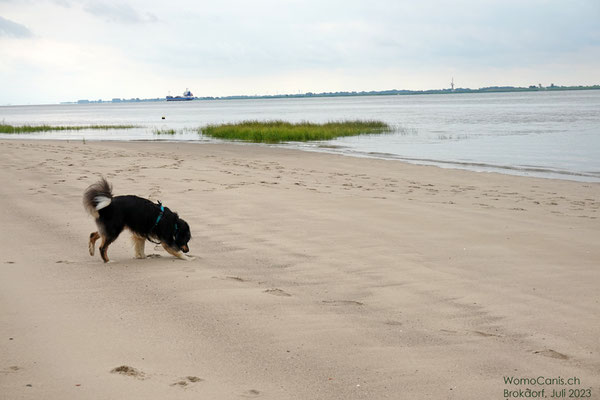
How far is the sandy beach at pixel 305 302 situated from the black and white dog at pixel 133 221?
0.24 metres

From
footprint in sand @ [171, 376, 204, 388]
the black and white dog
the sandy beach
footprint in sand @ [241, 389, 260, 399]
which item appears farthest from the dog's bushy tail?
footprint in sand @ [241, 389, 260, 399]

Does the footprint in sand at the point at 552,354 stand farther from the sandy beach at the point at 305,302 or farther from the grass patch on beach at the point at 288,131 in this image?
the grass patch on beach at the point at 288,131

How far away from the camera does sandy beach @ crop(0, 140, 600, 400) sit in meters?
3.73

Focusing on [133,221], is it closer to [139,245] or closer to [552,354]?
[139,245]

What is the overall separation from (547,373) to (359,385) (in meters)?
1.22

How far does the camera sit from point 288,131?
32.4m

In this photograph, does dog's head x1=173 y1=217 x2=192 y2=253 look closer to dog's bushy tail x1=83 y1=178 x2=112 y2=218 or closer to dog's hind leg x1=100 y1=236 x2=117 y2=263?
dog's hind leg x1=100 y1=236 x2=117 y2=263

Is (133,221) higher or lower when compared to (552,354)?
higher

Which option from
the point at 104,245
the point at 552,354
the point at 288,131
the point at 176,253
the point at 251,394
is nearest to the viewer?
the point at 251,394

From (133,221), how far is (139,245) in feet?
1.11

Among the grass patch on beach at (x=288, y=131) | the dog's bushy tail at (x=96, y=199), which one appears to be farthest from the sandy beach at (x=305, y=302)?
the grass patch on beach at (x=288, y=131)

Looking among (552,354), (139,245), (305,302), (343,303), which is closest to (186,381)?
(305,302)

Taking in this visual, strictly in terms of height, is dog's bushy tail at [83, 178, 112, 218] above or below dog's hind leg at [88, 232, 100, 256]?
above

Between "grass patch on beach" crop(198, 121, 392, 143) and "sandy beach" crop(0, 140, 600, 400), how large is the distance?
21.3m
